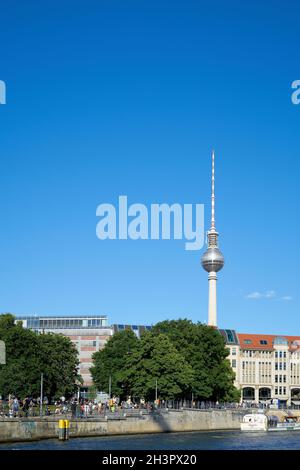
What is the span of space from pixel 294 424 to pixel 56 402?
40.3 meters

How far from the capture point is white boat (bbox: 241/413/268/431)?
12499 cm

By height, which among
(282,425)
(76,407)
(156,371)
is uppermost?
(156,371)

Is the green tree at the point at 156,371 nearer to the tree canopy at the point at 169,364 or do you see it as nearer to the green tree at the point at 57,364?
the tree canopy at the point at 169,364

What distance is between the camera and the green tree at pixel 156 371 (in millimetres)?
124938

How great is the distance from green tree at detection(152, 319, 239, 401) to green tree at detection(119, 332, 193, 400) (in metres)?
7.42

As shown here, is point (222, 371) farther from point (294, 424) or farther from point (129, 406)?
point (129, 406)

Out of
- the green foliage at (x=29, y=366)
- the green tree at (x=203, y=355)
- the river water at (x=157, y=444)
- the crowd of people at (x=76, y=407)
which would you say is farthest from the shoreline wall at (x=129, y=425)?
the green foliage at (x=29, y=366)

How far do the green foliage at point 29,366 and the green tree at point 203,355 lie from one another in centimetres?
1927

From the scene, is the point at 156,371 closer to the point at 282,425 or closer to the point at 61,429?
the point at 282,425

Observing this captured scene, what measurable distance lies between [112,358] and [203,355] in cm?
1541

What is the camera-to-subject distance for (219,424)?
436 feet

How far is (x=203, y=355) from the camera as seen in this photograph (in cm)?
14088

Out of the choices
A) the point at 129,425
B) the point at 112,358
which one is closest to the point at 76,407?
the point at 129,425
